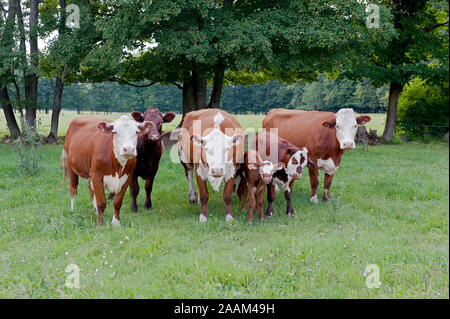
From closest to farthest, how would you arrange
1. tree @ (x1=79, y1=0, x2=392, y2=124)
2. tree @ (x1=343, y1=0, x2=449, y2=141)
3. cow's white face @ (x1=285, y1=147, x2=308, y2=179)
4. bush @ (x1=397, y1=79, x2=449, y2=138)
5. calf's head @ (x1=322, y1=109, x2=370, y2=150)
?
cow's white face @ (x1=285, y1=147, x2=308, y2=179) → calf's head @ (x1=322, y1=109, x2=370, y2=150) → tree @ (x1=79, y1=0, x2=392, y2=124) → tree @ (x1=343, y1=0, x2=449, y2=141) → bush @ (x1=397, y1=79, x2=449, y2=138)

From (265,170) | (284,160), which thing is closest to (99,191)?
(265,170)

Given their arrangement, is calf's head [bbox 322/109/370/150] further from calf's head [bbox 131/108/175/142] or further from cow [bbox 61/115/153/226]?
cow [bbox 61/115/153/226]

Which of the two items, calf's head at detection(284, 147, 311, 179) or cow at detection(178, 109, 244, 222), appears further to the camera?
calf's head at detection(284, 147, 311, 179)

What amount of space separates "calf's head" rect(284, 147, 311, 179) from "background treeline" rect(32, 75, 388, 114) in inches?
554

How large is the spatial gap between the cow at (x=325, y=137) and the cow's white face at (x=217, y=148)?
202 centimetres

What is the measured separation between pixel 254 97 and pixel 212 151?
147 feet

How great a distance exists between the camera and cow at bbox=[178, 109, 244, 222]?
575cm

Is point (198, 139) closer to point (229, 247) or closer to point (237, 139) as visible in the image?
point (237, 139)

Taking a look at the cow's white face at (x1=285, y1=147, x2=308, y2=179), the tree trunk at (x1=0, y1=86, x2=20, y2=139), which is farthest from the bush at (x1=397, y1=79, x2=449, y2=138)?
the tree trunk at (x1=0, y1=86, x2=20, y2=139)

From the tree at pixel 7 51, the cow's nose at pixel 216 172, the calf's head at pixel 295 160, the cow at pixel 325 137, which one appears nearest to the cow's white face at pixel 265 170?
the calf's head at pixel 295 160

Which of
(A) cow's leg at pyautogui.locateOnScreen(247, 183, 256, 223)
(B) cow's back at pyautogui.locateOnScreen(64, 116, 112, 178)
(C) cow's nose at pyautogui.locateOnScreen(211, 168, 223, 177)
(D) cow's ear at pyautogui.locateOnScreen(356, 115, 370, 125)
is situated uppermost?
(D) cow's ear at pyautogui.locateOnScreen(356, 115, 370, 125)

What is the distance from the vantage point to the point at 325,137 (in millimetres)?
7543
